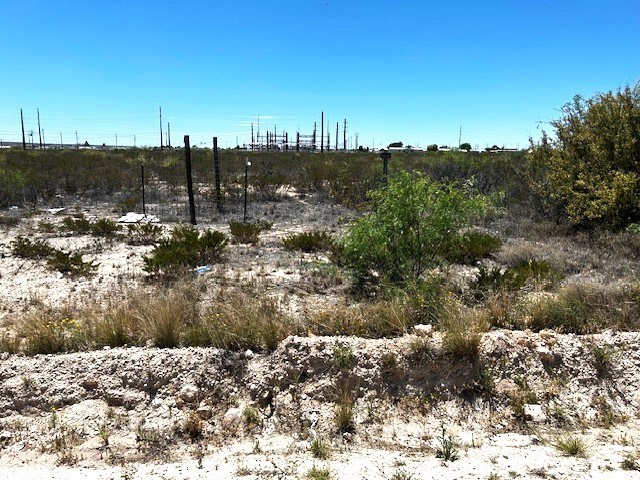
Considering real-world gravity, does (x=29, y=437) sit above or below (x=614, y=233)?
below

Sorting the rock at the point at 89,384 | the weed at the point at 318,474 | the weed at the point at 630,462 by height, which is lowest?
the weed at the point at 318,474

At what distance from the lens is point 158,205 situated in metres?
16.6

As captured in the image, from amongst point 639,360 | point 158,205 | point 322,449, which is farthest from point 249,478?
point 158,205

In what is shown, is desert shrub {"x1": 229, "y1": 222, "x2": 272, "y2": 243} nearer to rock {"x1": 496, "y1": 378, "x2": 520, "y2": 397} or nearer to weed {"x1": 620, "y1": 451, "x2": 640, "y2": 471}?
rock {"x1": 496, "y1": 378, "x2": 520, "y2": 397}

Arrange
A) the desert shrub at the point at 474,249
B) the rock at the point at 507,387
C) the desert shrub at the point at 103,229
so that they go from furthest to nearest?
the desert shrub at the point at 103,229, the desert shrub at the point at 474,249, the rock at the point at 507,387

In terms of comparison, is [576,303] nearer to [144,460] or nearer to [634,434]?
[634,434]

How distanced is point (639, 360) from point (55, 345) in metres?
5.31

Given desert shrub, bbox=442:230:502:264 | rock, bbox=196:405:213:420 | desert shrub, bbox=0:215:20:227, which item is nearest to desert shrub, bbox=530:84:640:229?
desert shrub, bbox=442:230:502:264

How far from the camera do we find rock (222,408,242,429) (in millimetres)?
3732

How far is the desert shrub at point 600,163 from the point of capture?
9.42 m

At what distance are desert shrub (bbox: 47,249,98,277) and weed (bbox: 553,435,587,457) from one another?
23.1 ft

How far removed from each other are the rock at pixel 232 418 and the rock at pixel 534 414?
2225 millimetres

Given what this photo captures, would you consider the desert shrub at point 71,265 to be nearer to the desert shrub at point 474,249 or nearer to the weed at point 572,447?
the desert shrub at point 474,249

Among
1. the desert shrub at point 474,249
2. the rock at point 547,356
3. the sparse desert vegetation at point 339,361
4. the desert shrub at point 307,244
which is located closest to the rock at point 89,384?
the sparse desert vegetation at point 339,361
